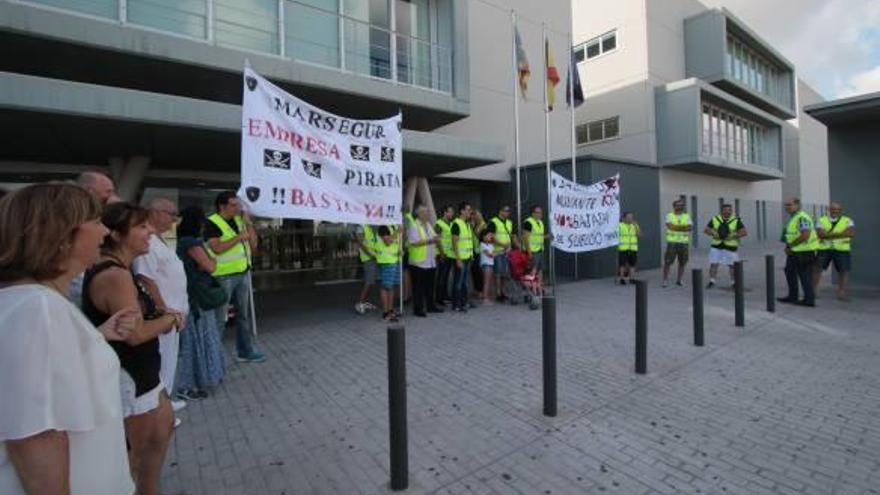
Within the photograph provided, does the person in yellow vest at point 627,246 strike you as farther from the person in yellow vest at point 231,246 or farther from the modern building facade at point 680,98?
the person in yellow vest at point 231,246

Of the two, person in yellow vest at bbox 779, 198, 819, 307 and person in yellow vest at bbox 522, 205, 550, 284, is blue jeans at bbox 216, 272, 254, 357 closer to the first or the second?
person in yellow vest at bbox 522, 205, 550, 284

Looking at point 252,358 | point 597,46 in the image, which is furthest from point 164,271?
point 597,46

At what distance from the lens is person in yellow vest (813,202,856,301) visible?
9.31m

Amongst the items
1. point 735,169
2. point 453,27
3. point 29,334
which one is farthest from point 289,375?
point 735,169

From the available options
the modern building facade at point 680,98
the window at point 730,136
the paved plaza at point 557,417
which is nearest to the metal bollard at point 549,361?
the paved plaza at point 557,417

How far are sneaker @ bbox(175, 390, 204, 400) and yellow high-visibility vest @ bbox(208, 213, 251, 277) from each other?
3.85 ft

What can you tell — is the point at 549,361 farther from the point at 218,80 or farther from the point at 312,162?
the point at 218,80

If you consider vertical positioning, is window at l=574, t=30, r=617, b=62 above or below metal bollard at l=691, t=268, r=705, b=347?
above

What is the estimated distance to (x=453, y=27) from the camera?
12.3 meters

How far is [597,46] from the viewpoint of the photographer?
80.8 feet

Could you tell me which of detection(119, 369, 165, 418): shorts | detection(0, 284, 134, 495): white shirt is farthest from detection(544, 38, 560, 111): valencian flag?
detection(0, 284, 134, 495): white shirt

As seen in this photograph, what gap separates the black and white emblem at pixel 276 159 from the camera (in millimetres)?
5002

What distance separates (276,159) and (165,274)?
1.89 metres

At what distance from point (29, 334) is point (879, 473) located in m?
4.59
